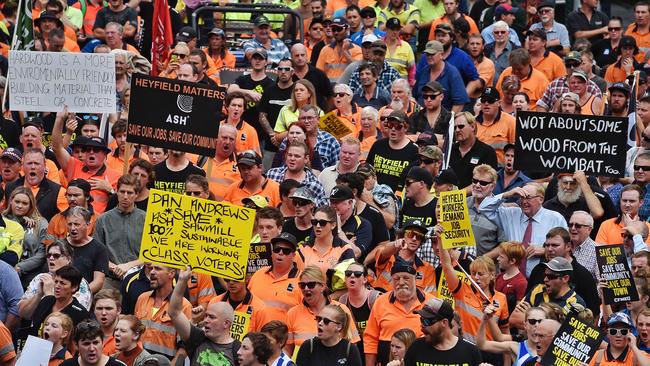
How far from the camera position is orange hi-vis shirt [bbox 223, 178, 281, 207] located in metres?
18.8

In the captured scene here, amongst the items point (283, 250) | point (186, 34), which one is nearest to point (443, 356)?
point (283, 250)

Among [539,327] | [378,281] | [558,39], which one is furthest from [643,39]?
[539,327]

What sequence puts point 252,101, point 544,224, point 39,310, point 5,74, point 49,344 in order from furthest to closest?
point 5,74, point 252,101, point 544,224, point 39,310, point 49,344

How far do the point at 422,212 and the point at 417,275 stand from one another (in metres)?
1.13

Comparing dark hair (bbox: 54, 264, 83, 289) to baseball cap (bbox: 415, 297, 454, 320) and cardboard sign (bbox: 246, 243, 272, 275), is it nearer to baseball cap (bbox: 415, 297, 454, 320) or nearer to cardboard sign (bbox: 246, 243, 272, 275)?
cardboard sign (bbox: 246, 243, 272, 275)

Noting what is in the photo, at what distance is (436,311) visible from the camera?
15242 millimetres

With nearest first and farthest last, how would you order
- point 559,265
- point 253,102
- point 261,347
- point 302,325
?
point 261,347
point 302,325
point 559,265
point 253,102

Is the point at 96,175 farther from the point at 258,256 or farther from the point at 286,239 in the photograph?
the point at 286,239

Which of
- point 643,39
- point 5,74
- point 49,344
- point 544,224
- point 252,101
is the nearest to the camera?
point 49,344

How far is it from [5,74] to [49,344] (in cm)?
904

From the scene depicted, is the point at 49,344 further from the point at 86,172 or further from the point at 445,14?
the point at 445,14

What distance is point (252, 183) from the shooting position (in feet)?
61.8

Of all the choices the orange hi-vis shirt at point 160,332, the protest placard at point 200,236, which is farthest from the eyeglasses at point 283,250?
the orange hi-vis shirt at point 160,332

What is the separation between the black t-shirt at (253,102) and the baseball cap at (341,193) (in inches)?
175
